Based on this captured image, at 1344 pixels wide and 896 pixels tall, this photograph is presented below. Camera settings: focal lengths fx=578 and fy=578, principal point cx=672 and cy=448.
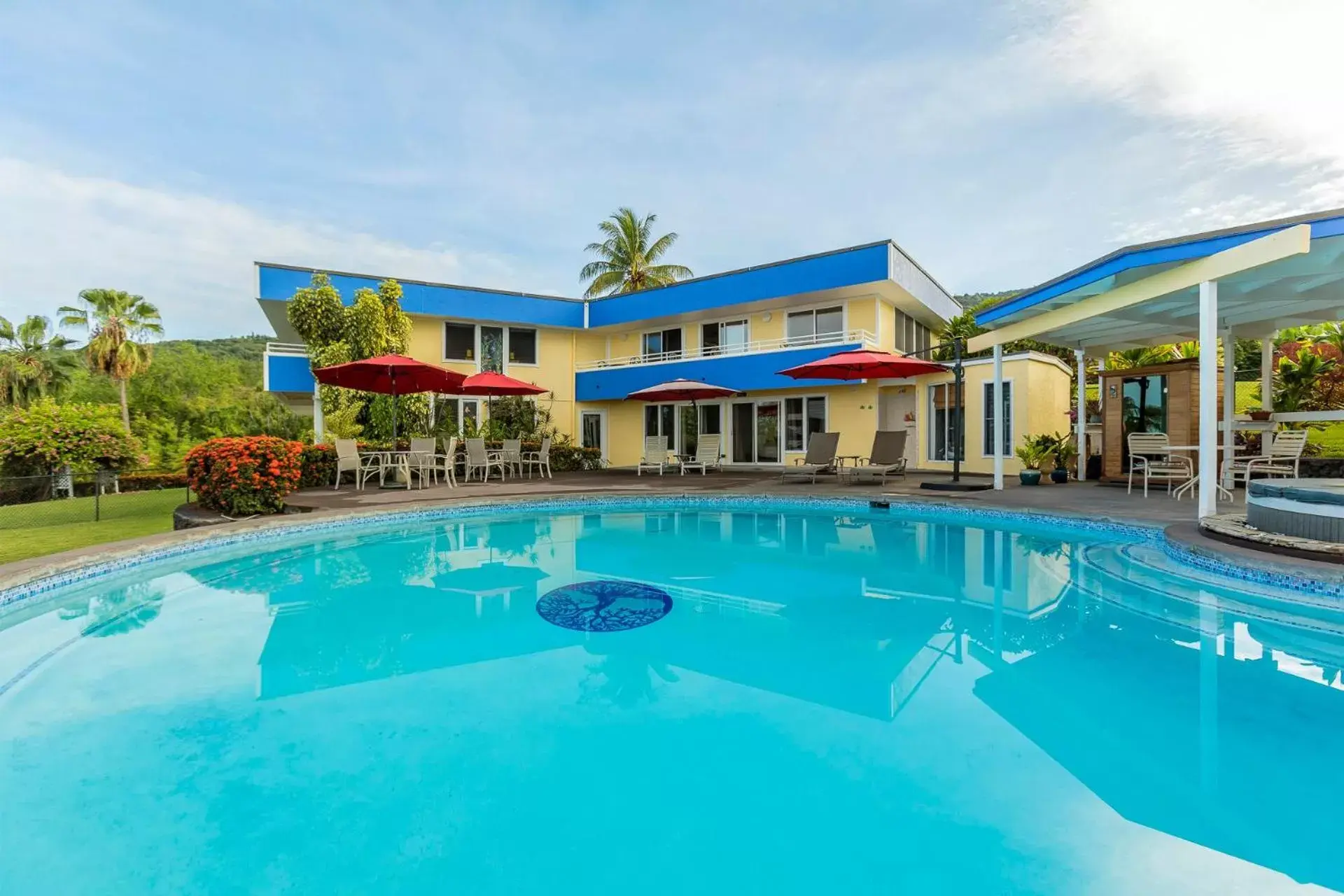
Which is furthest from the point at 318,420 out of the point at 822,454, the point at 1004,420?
the point at 1004,420

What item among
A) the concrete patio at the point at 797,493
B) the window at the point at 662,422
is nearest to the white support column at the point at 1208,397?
the concrete patio at the point at 797,493

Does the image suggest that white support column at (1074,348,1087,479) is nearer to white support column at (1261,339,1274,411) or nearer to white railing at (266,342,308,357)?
white support column at (1261,339,1274,411)

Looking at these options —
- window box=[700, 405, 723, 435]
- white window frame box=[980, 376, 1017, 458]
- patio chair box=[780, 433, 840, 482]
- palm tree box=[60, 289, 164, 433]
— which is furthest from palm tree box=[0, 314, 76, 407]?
white window frame box=[980, 376, 1017, 458]

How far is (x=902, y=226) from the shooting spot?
60.6ft

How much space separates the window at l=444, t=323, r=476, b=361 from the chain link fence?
7.42 metres

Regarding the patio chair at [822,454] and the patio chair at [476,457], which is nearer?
the patio chair at [822,454]

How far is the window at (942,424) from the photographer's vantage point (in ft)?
47.5

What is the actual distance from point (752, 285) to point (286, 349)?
12.2 m

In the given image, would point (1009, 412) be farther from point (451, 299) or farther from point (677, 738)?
point (451, 299)

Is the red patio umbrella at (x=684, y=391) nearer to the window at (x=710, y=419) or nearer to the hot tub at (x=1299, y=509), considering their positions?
the window at (x=710, y=419)

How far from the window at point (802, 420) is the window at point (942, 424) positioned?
106 inches

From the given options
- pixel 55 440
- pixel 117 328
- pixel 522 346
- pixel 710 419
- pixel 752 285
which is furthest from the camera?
pixel 117 328

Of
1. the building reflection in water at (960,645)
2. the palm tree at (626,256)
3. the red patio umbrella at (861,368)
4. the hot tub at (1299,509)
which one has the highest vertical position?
the palm tree at (626,256)

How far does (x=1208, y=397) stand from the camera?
238 inches
